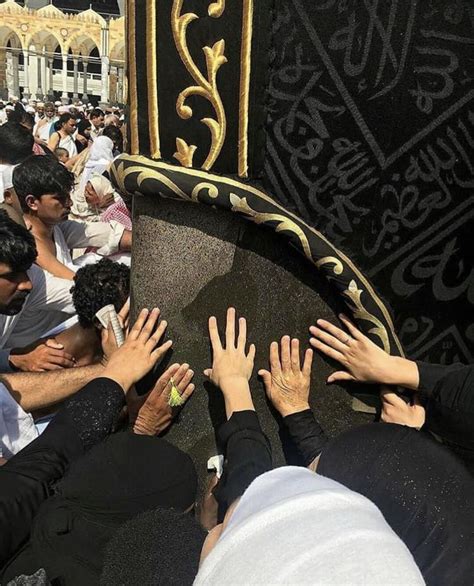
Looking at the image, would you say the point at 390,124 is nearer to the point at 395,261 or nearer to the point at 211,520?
the point at 395,261

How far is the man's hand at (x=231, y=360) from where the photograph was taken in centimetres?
116

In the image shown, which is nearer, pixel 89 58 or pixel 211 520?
pixel 211 520

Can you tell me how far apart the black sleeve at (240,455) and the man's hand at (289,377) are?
0.09 meters

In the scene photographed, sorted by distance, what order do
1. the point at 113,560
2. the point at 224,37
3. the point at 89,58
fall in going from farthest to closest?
1. the point at 89,58
2. the point at 224,37
3. the point at 113,560

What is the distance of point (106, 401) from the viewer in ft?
3.94

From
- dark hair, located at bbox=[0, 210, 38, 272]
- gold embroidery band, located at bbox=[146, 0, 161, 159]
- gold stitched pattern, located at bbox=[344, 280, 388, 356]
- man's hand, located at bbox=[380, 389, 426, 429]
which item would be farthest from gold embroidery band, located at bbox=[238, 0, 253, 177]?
dark hair, located at bbox=[0, 210, 38, 272]

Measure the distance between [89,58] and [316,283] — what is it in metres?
41.0

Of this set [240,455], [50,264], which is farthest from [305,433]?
Answer: [50,264]

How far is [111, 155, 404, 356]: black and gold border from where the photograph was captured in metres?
1.06

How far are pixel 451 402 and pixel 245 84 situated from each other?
0.73 metres

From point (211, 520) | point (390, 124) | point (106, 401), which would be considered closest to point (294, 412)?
point (211, 520)

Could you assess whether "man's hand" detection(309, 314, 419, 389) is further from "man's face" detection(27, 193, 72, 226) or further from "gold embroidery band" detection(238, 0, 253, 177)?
"man's face" detection(27, 193, 72, 226)

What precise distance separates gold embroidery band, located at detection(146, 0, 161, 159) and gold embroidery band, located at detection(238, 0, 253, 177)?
163 mm

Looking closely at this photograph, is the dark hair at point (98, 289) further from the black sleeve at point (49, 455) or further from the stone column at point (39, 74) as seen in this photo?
the stone column at point (39, 74)
